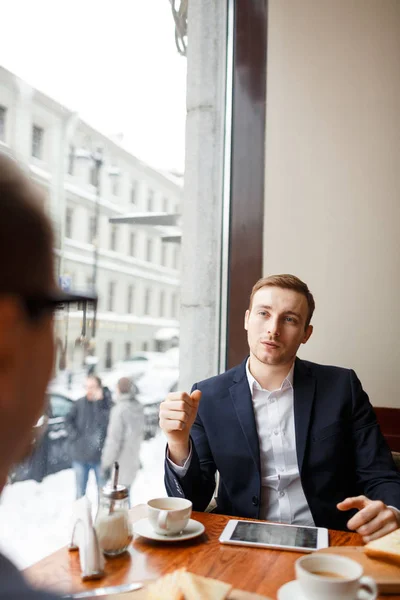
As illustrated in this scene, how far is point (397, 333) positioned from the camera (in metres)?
2.73

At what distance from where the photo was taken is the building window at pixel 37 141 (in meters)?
1.64

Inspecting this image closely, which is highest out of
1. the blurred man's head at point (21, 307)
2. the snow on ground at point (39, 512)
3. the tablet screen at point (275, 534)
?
the blurred man's head at point (21, 307)

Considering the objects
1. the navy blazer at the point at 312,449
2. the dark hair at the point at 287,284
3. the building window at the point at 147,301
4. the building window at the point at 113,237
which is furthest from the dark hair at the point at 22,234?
the building window at the point at 147,301

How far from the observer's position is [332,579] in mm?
921

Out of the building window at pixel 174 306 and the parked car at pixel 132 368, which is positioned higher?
the building window at pixel 174 306

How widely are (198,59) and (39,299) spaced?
287 cm

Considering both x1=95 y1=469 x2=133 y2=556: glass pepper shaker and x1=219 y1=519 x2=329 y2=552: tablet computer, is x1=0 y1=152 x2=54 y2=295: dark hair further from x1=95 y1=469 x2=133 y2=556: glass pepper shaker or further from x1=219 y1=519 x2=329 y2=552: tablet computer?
x1=219 y1=519 x2=329 y2=552: tablet computer

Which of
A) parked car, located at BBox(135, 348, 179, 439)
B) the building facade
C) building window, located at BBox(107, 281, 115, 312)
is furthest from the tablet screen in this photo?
parked car, located at BBox(135, 348, 179, 439)

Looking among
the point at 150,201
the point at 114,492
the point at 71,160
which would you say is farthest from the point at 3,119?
the point at 150,201

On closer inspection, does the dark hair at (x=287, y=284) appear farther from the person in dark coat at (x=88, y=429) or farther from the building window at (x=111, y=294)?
the person in dark coat at (x=88, y=429)

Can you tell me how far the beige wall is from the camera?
9.05 feet

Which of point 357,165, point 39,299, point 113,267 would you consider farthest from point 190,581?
point 357,165

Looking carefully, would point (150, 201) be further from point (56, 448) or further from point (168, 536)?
point (168, 536)

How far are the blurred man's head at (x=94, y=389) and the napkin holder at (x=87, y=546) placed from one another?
1096 millimetres
